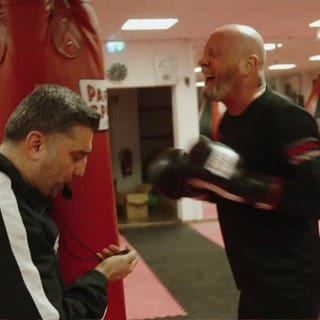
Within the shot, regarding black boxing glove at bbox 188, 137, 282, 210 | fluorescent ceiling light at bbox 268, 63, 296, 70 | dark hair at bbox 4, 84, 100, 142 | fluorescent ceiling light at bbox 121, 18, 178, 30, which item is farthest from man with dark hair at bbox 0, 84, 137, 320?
fluorescent ceiling light at bbox 268, 63, 296, 70

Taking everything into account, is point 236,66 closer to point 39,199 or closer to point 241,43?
point 241,43

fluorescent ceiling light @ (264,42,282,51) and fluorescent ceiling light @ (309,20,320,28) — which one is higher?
fluorescent ceiling light @ (309,20,320,28)

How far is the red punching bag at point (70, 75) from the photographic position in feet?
5.09

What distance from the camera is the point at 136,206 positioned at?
7387 millimetres

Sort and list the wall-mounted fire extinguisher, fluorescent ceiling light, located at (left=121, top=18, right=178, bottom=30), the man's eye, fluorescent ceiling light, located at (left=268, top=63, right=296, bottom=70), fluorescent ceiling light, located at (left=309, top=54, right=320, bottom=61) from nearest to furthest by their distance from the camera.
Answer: the man's eye → fluorescent ceiling light, located at (left=121, top=18, right=178, bottom=30) → the wall-mounted fire extinguisher → fluorescent ceiling light, located at (left=309, top=54, right=320, bottom=61) → fluorescent ceiling light, located at (left=268, top=63, right=296, bottom=70)

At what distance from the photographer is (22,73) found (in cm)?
156

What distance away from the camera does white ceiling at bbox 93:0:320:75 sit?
16.0 ft

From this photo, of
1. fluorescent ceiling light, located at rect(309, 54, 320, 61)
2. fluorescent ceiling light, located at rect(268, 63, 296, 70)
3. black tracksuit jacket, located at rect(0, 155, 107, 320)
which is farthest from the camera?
fluorescent ceiling light, located at rect(268, 63, 296, 70)

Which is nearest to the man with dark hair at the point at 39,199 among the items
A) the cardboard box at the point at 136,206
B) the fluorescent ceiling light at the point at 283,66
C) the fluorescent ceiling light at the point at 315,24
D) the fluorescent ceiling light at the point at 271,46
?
the fluorescent ceiling light at the point at 315,24

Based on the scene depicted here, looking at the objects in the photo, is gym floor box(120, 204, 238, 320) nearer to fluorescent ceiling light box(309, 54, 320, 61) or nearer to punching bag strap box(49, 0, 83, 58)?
punching bag strap box(49, 0, 83, 58)

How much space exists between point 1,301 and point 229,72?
938 mm

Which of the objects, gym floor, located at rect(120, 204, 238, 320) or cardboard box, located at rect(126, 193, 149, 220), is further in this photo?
cardboard box, located at rect(126, 193, 149, 220)

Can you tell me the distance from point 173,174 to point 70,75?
436mm

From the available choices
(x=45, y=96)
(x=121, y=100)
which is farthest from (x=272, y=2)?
(x=45, y=96)
